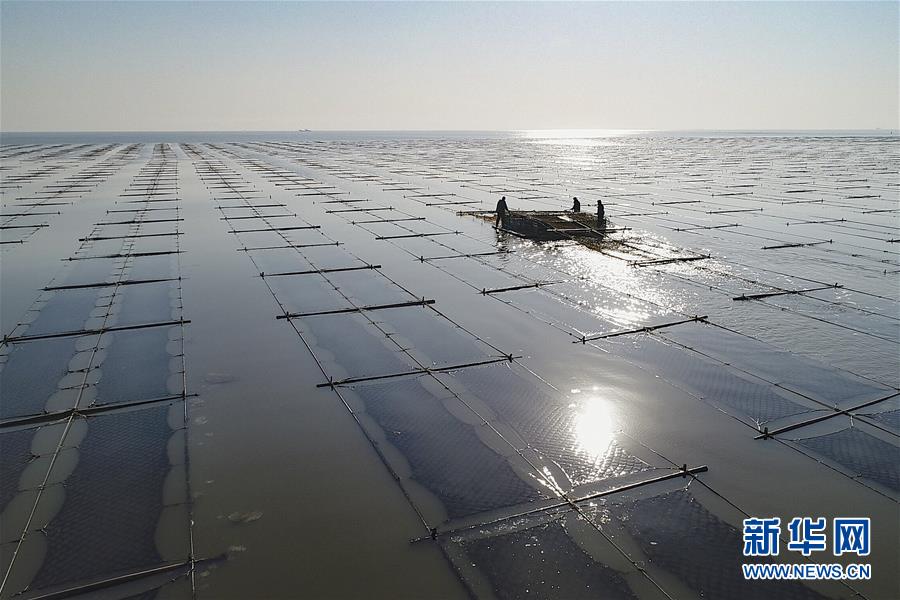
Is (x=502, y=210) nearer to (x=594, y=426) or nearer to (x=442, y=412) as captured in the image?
(x=442, y=412)

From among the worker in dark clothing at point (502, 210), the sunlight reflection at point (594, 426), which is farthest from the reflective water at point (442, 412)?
the worker in dark clothing at point (502, 210)

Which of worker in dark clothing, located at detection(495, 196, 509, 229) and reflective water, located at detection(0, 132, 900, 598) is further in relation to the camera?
worker in dark clothing, located at detection(495, 196, 509, 229)

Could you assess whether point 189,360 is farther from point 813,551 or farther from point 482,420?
point 813,551

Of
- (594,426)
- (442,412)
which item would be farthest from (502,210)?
(594,426)

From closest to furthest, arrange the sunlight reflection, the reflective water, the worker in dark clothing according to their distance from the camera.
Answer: the reflective water
the sunlight reflection
the worker in dark clothing

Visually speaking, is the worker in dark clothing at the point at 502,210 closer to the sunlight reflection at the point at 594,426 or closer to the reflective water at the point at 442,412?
the reflective water at the point at 442,412

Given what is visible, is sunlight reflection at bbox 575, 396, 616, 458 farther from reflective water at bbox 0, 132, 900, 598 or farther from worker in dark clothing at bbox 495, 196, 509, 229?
worker in dark clothing at bbox 495, 196, 509, 229

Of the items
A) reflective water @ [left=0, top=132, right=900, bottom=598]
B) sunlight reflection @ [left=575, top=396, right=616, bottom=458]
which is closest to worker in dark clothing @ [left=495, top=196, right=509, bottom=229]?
reflective water @ [left=0, top=132, right=900, bottom=598]

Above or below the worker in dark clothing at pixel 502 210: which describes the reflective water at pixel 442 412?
below

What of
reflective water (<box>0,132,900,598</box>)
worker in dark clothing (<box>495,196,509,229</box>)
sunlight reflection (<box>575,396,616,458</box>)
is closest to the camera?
reflective water (<box>0,132,900,598</box>)

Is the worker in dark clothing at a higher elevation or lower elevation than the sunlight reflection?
higher

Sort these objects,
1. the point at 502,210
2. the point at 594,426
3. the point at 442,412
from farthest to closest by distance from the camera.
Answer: the point at 502,210, the point at 442,412, the point at 594,426
